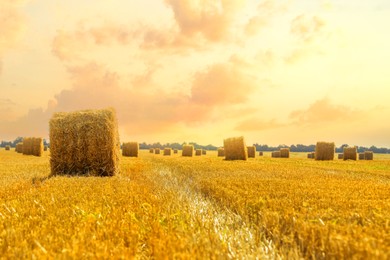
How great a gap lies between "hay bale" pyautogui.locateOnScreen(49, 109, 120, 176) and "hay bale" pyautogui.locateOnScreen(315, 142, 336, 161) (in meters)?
26.5

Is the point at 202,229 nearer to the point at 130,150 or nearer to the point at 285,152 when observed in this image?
the point at 130,150

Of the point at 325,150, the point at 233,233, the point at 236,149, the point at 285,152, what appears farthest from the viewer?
the point at 285,152

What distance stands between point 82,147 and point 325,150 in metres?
27.6

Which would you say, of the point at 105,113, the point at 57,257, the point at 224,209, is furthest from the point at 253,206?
the point at 105,113

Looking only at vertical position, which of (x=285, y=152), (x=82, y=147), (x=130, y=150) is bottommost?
(x=285, y=152)

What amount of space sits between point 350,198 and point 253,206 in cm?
199

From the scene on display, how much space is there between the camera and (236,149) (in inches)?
1236

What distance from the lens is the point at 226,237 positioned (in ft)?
15.6

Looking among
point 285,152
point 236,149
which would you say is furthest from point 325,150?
point 285,152

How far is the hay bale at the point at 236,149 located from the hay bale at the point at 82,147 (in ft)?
57.9

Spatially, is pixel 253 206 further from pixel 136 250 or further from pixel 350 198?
pixel 136 250

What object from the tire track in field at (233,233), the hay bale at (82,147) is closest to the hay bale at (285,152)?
the hay bale at (82,147)

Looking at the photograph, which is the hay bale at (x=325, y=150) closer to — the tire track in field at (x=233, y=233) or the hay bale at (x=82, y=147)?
the hay bale at (x=82, y=147)

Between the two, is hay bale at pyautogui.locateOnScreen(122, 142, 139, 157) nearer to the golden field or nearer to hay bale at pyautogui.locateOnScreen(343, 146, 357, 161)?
hay bale at pyautogui.locateOnScreen(343, 146, 357, 161)
